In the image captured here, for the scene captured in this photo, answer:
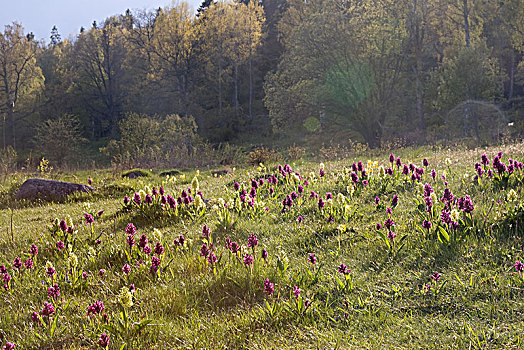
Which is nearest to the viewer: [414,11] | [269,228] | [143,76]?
[269,228]

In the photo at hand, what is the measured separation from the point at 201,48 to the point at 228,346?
46726mm

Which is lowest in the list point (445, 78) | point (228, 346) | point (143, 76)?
point (228, 346)

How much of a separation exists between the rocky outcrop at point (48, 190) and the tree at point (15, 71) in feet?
132

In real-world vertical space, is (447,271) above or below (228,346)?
above

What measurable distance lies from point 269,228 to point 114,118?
2021 inches

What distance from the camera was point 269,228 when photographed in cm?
525

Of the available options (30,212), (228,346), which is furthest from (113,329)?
(30,212)

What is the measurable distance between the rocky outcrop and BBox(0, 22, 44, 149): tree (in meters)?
40.4

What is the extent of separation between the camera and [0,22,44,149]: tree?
150 feet

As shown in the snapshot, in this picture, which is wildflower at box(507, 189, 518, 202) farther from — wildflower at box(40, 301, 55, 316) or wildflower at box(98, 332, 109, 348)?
wildflower at box(40, 301, 55, 316)

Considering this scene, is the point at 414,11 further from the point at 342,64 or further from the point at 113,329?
the point at 113,329

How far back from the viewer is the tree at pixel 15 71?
45.8 m

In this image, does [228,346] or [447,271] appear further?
[447,271]

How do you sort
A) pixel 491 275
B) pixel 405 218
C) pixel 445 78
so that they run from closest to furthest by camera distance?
pixel 491 275
pixel 405 218
pixel 445 78
